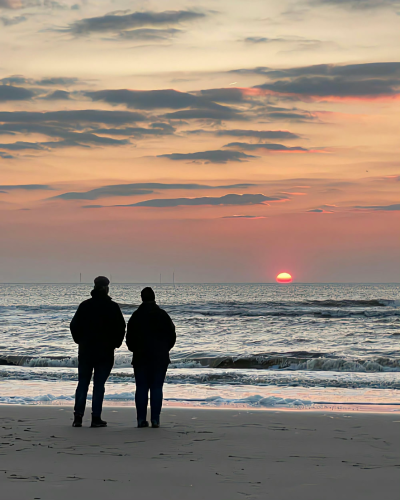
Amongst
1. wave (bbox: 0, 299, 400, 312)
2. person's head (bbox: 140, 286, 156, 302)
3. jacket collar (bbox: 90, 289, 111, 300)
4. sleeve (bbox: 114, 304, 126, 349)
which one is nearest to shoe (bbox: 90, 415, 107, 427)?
sleeve (bbox: 114, 304, 126, 349)

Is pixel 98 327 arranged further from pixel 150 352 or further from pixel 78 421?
pixel 78 421

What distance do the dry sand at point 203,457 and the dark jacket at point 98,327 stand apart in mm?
973

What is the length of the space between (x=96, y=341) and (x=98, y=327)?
0.55 ft

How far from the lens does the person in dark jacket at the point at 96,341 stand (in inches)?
287

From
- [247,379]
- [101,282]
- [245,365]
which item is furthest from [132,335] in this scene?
[245,365]

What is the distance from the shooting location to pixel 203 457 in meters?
5.63

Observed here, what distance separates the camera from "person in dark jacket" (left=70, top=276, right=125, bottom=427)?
7281mm

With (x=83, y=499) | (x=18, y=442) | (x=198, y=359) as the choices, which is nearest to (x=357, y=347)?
(x=198, y=359)

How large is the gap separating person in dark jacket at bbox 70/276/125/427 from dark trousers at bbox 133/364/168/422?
1.39 feet

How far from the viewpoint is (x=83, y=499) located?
4.25m

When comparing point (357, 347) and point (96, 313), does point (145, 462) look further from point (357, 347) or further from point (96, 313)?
point (357, 347)

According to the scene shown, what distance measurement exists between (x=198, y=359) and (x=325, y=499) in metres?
14.9

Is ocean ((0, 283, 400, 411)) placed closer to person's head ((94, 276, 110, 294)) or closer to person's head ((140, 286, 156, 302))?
person's head ((140, 286, 156, 302))

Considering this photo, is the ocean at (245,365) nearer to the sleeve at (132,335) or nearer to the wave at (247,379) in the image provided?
the wave at (247,379)
